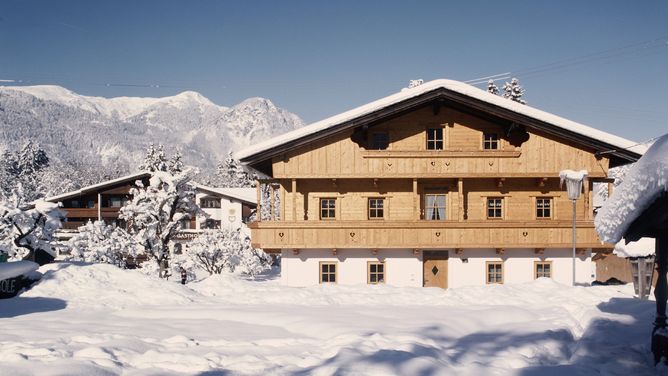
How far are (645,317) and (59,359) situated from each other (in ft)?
32.5

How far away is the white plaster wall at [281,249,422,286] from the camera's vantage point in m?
21.5

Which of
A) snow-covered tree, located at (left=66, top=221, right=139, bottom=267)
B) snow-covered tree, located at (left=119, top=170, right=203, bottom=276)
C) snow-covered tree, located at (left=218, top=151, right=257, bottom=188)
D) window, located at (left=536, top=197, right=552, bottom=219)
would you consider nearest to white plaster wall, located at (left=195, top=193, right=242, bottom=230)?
snow-covered tree, located at (left=66, top=221, right=139, bottom=267)

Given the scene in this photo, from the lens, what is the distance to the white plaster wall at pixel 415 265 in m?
21.5

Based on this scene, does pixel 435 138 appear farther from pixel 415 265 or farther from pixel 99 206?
pixel 99 206

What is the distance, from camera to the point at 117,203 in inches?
2188

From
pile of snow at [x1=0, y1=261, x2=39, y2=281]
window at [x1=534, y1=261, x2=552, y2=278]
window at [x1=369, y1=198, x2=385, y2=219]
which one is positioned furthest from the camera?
window at [x1=369, y1=198, x2=385, y2=219]

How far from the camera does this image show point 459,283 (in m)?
21.7

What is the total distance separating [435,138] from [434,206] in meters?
2.86

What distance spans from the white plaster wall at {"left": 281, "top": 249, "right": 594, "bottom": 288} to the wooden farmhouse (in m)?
0.04

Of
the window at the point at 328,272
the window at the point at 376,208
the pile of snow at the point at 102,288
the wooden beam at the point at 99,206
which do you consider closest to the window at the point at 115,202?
the wooden beam at the point at 99,206

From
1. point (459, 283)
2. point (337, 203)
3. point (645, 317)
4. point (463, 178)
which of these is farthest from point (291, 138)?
point (645, 317)

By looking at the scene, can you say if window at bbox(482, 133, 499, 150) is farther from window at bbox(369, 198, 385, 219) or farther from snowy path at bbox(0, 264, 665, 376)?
snowy path at bbox(0, 264, 665, 376)

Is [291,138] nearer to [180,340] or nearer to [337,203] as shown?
[337,203]

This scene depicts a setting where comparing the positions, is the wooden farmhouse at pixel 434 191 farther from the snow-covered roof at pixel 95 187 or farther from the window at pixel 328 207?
the snow-covered roof at pixel 95 187
